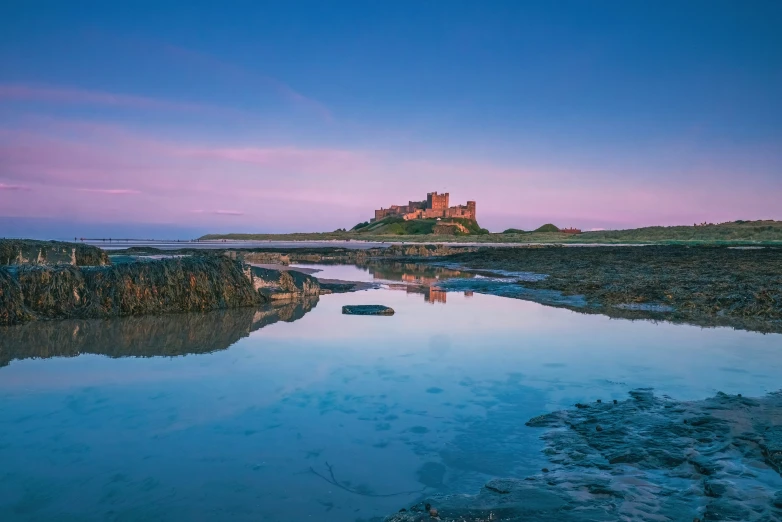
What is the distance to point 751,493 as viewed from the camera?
2961mm

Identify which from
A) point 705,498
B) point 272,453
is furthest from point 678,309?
point 272,453

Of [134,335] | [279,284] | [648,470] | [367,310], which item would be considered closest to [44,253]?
[279,284]

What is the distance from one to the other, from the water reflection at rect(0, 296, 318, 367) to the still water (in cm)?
6

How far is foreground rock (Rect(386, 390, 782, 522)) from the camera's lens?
2768 millimetres

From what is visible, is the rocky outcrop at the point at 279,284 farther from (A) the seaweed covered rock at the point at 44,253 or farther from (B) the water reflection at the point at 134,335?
(A) the seaweed covered rock at the point at 44,253

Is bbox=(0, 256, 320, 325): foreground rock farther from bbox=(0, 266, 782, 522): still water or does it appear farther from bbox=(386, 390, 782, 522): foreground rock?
bbox=(386, 390, 782, 522): foreground rock

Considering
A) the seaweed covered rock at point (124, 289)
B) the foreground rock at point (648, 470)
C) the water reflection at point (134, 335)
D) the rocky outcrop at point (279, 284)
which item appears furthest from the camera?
the rocky outcrop at point (279, 284)

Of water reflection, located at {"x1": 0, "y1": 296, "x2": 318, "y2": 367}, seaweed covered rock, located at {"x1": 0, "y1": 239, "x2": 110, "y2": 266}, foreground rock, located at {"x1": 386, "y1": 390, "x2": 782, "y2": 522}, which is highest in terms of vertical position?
seaweed covered rock, located at {"x1": 0, "y1": 239, "x2": 110, "y2": 266}

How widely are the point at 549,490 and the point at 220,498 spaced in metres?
2.02

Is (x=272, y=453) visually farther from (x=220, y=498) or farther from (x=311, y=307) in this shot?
(x=311, y=307)

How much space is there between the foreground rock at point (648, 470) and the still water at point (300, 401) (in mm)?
244

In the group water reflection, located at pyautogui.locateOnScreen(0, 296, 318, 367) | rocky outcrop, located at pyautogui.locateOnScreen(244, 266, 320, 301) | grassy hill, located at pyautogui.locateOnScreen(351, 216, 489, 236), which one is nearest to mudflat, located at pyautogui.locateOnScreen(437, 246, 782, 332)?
rocky outcrop, located at pyautogui.locateOnScreen(244, 266, 320, 301)

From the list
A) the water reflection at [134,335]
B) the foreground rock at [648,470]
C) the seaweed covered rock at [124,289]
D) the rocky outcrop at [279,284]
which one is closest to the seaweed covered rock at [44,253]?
the seaweed covered rock at [124,289]

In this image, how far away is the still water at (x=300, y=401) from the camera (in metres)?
2.98
